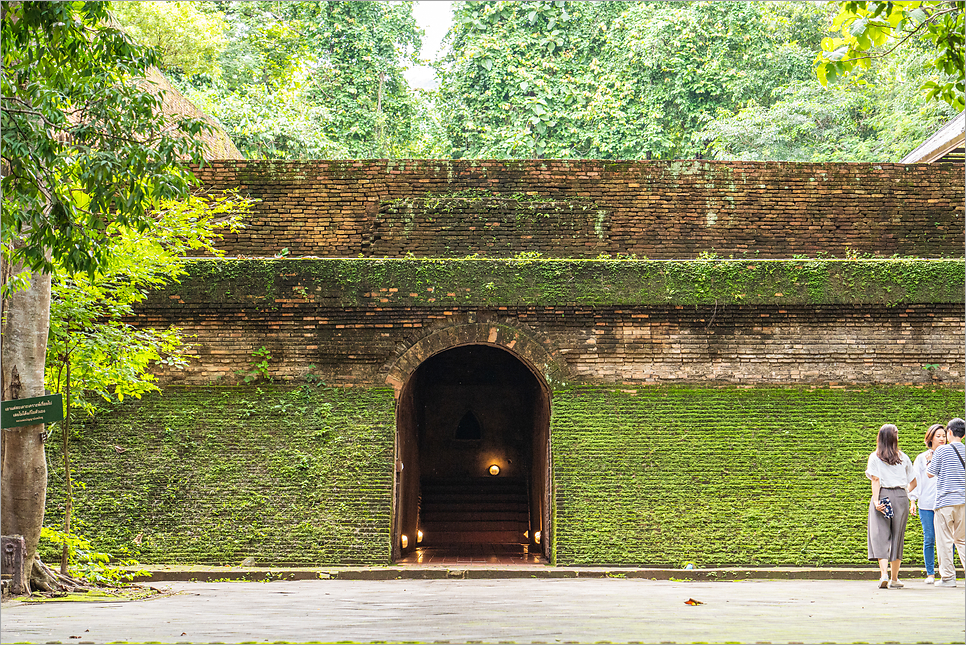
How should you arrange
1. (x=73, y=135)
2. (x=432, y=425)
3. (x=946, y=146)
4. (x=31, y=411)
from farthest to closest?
(x=432, y=425), (x=946, y=146), (x=31, y=411), (x=73, y=135)

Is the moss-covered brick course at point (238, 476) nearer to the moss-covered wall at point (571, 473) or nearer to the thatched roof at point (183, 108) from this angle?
the moss-covered wall at point (571, 473)

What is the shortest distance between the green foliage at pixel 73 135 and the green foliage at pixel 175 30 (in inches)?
507

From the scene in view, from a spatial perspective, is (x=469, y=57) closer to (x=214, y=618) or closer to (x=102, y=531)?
(x=102, y=531)

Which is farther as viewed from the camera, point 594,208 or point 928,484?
point 594,208

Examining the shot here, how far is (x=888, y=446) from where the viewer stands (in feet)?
20.0

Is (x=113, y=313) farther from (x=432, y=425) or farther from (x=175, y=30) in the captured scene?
(x=175, y=30)

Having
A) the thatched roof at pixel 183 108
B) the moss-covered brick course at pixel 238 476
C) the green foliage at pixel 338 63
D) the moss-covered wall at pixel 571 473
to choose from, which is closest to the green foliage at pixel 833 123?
the green foliage at pixel 338 63

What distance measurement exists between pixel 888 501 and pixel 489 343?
14.5 ft

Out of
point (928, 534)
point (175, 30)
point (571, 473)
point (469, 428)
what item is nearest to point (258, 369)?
point (571, 473)

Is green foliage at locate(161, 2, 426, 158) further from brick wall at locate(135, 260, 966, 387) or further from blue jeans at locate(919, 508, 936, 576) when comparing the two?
blue jeans at locate(919, 508, 936, 576)

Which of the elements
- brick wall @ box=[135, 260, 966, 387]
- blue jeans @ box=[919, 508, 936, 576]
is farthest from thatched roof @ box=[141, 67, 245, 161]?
blue jeans @ box=[919, 508, 936, 576]

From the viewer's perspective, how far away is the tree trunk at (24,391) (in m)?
5.95

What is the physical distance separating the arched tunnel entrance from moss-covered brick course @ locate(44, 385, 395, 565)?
155 inches

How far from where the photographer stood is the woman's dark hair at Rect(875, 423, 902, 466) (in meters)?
6.06
